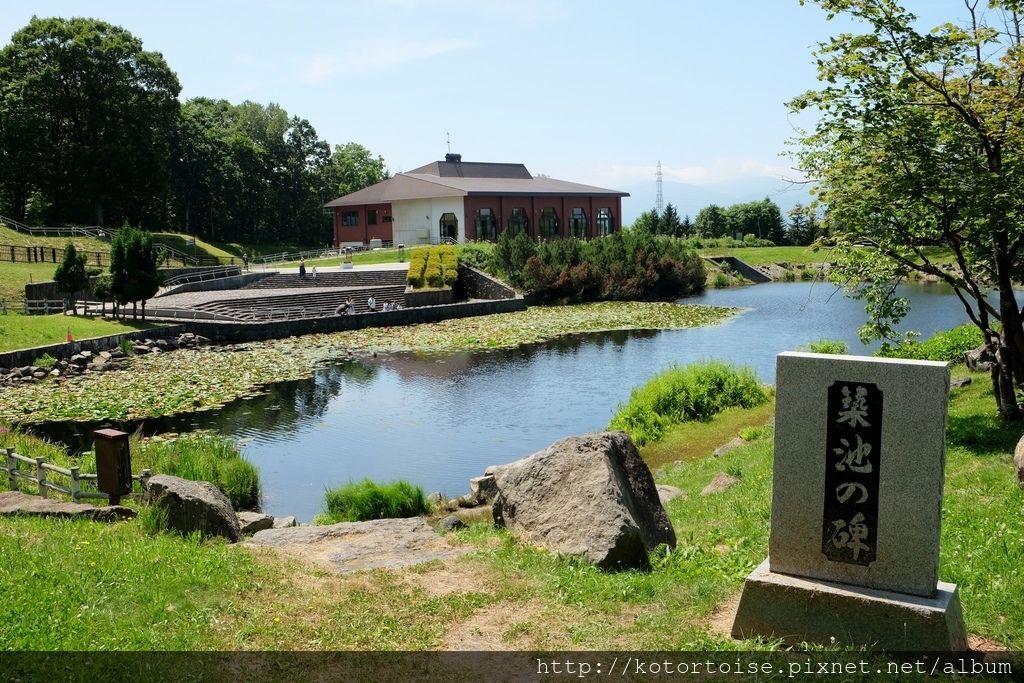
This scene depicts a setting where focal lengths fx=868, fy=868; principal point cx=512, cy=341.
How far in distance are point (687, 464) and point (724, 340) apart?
17.1m

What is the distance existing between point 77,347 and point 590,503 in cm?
2257

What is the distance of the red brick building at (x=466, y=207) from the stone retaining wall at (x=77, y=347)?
1083 inches

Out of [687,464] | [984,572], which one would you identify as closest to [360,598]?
[984,572]

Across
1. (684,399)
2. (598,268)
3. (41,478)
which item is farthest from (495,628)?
(598,268)

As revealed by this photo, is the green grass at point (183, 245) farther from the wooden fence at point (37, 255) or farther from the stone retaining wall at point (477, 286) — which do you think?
the stone retaining wall at point (477, 286)

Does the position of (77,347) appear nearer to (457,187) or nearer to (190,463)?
(190,463)

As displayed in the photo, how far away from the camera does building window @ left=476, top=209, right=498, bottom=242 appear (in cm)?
5641

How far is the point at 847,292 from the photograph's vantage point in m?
13.2

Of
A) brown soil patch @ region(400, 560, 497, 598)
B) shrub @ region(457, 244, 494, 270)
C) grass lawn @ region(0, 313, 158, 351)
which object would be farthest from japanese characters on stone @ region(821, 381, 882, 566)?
shrub @ region(457, 244, 494, 270)

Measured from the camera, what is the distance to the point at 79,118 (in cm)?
4894

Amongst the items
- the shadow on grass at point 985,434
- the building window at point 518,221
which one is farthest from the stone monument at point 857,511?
the building window at point 518,221

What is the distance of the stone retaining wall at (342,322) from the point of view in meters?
30.6

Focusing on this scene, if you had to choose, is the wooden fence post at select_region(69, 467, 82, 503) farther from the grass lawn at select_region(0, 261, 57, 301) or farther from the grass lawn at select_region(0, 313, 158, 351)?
the grass lawn at select_region(0, 261, 57, 301)

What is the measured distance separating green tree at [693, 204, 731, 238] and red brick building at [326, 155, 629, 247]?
15630 mm
